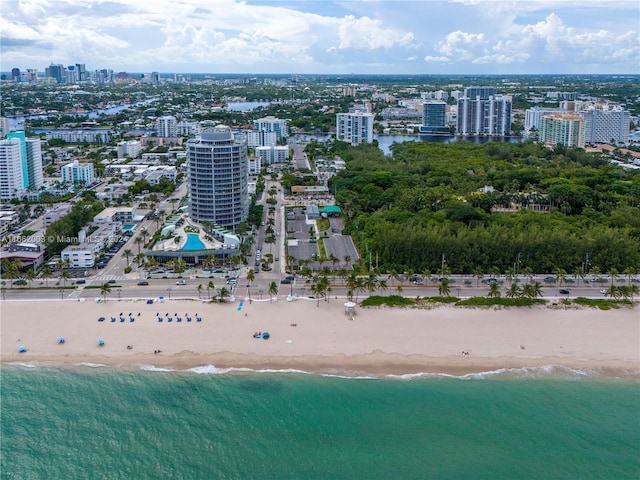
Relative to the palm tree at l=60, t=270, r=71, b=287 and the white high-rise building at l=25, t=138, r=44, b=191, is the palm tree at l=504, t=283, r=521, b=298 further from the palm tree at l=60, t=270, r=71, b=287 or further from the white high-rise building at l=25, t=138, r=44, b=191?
the white high-rise building at l=25, t=138, r=44, b=191

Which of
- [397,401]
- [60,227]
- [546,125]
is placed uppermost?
[546,125]

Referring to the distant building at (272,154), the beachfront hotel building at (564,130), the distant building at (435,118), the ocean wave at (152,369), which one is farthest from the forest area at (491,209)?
the distant building at (435,118)

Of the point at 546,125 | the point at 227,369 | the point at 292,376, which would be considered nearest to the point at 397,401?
the point at 292,376

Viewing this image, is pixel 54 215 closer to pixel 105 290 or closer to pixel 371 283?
pixel 105 290

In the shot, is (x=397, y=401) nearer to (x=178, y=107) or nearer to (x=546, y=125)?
(x=546, y=125)

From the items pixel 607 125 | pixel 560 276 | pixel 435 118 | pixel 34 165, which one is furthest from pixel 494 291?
pixel 435 118

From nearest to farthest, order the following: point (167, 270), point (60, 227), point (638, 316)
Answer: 1. point (638, 316)
2. point (167, 270)
3. point (60, 227)

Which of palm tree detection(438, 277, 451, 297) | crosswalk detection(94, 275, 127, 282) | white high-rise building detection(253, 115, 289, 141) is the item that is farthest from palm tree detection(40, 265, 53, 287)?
white high-rise building detection(253, 115, 289, 141)
